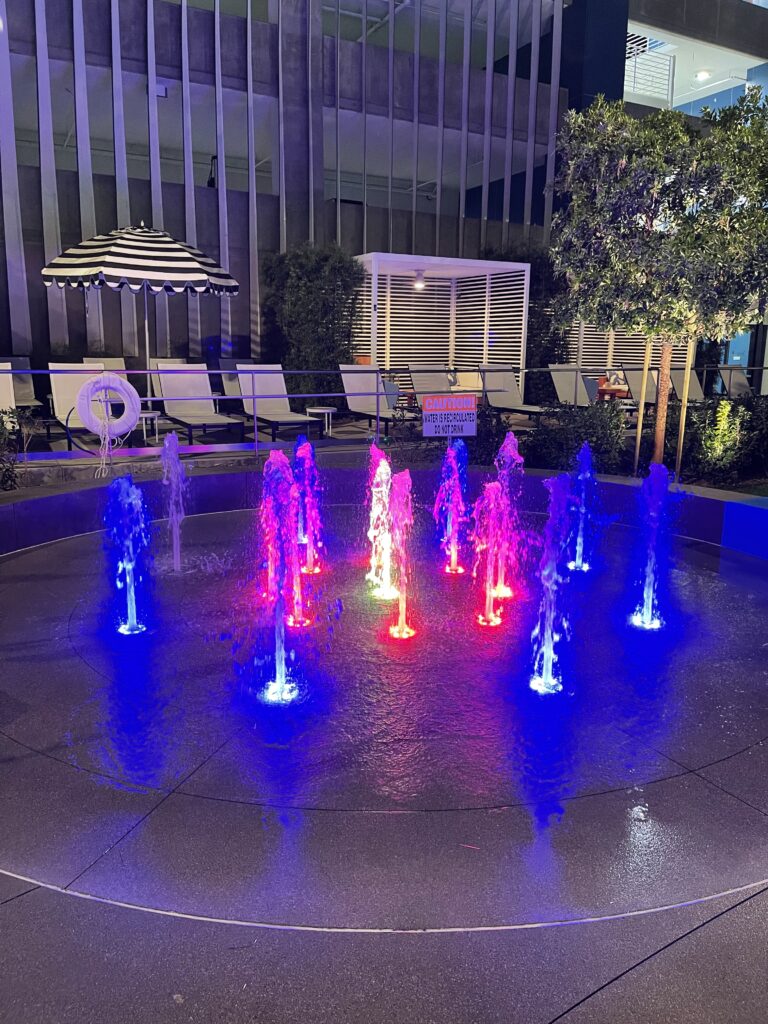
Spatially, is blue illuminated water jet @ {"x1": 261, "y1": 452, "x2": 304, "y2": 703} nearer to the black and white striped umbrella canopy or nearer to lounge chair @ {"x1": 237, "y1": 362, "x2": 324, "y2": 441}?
lounge chair @ {"x1": 237, "y1": 362, "x2": 324, "y2": 441}

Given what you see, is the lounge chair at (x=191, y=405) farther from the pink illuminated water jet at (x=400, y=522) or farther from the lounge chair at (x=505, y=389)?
the lounge chair at (x=505, y=389)

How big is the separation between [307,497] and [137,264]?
3.62 m

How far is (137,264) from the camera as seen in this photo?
922 centimetres

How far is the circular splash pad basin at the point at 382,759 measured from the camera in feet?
8.15

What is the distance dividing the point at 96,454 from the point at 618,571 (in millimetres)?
5498

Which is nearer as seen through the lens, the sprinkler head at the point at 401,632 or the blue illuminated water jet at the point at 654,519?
the sprinkler head at the point at 401,632

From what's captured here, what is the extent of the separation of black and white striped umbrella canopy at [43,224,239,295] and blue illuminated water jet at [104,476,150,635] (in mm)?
3127

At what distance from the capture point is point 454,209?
689 inches

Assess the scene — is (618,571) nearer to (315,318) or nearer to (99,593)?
(99,593)

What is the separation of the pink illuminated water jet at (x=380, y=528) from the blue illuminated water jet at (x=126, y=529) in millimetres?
1780

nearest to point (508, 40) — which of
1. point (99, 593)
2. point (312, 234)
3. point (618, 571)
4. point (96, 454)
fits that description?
point (312, 234)

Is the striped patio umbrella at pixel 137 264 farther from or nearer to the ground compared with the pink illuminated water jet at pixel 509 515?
farther from the ground

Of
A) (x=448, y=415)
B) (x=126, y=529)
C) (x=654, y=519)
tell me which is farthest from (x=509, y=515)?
(x=126, y=529)

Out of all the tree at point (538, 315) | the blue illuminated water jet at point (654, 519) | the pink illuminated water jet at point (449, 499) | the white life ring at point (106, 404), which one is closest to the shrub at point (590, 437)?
the pink illuminated water jet at point (449, 499)
